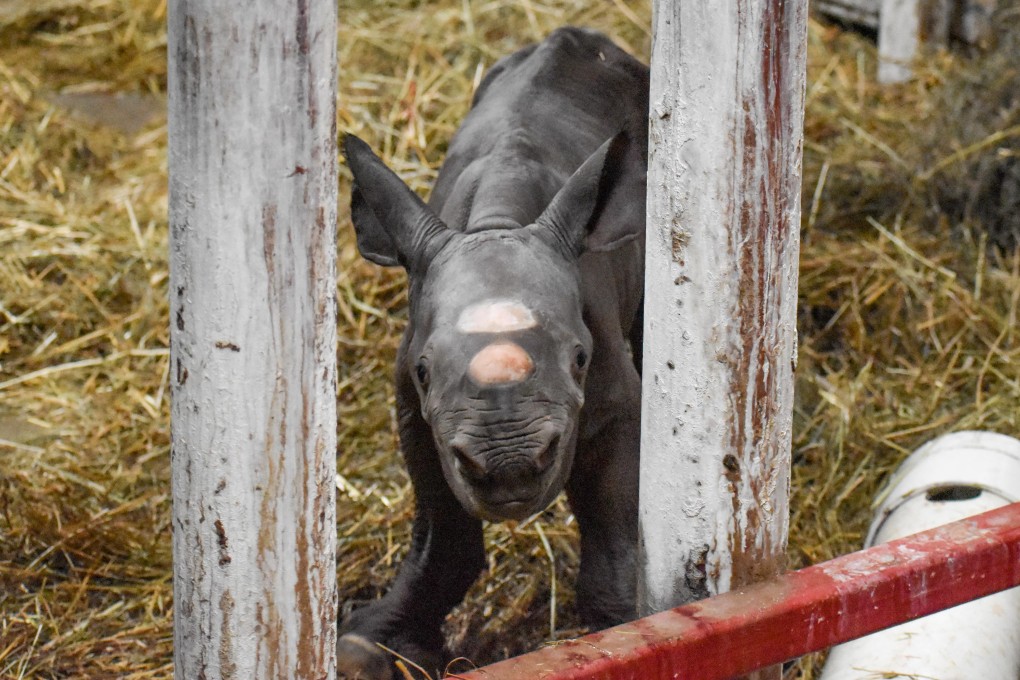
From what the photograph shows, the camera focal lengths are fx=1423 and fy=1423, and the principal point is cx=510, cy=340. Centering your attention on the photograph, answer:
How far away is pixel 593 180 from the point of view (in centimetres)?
386

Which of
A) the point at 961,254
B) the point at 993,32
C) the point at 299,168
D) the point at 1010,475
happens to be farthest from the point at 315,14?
the point at 993,32

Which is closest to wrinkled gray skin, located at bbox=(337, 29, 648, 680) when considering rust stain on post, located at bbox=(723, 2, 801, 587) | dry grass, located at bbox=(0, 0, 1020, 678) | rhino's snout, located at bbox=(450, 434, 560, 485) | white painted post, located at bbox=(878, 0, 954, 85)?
rhino's snout, located at bbox=(450, 434, 560, 485)

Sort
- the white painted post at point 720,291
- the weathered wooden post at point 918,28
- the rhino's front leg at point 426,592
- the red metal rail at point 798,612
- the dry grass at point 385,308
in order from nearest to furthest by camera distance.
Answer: the red metal rail at point 798,612
the white painted post at point 720,291
the rhino's front leg at point 426,592
the dry grass at point 385,308
the weathered wooden post at point 918,28

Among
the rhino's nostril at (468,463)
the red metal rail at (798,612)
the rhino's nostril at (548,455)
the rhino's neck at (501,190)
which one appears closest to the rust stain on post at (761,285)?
the red metal rail at (798,612)

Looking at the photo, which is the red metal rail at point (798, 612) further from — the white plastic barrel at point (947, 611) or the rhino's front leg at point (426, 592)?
the rhino's front leg at point (426, 592)

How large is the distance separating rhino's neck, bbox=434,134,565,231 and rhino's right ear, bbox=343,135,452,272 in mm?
135

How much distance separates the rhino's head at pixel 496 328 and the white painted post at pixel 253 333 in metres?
0.73

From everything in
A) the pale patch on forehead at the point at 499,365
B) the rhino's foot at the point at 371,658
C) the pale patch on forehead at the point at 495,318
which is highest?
the pale patch on forehead at the point at 495,318

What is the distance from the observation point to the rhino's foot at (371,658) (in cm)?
434

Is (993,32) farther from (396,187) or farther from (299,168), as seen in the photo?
(299,168)

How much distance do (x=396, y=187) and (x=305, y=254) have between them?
1.40m

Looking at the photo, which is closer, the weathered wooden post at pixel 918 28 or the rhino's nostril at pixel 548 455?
the rhino's nostril at pixel 548 455

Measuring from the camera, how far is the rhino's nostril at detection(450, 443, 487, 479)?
11.0 ft

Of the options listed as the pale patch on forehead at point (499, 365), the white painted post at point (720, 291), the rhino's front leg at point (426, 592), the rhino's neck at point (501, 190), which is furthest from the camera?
the rhino's front leg at point (426, 592)
